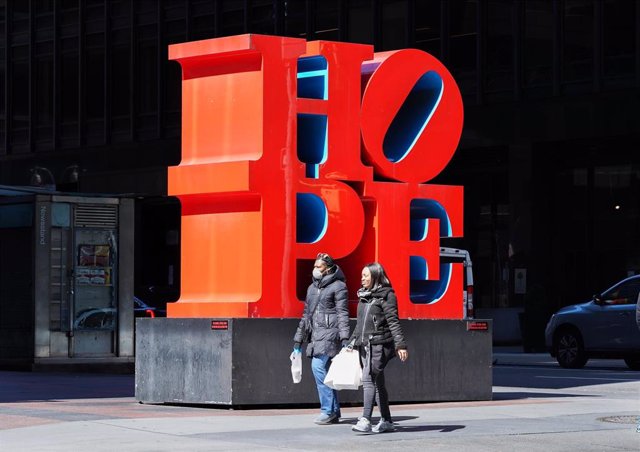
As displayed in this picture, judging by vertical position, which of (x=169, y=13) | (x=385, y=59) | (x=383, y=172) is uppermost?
(x=169, y=13)

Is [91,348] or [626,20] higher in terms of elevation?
[626,20]

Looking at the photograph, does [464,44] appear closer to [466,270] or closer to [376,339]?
[466,270]

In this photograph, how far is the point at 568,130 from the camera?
43.2 meters

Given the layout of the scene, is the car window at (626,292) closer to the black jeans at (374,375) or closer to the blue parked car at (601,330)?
the blue parked car at (601,330)

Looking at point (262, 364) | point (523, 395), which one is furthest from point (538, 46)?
point (262, 364)

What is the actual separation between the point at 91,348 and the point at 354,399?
11256 mm

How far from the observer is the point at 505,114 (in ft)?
146

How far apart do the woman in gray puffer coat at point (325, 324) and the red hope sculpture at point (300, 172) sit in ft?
7.18

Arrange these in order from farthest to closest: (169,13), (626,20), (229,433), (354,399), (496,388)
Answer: (169,13), (626,20), (496,388), (354,399), (229,433)

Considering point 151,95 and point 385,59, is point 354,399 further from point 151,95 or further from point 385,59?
point 151,95

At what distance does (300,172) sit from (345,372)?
173 inches

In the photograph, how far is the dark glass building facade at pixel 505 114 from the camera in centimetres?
4297

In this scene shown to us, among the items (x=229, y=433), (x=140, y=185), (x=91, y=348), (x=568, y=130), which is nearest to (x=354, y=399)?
(x=229, y=433)

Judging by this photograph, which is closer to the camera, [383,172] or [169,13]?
[383,172]
